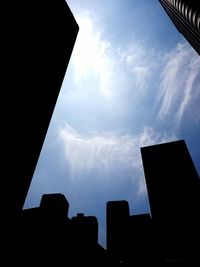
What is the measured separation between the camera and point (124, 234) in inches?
705

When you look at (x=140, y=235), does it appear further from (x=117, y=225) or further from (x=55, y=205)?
(x=55, y=205)

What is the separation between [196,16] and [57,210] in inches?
1390

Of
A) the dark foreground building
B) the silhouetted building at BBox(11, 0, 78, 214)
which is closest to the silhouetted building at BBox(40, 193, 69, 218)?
the dark foreground building

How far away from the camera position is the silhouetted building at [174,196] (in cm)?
4628

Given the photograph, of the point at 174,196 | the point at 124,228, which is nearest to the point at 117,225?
the point at 124,228

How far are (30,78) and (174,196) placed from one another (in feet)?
173

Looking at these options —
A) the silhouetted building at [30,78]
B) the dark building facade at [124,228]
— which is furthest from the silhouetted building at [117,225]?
the silhouetted building at [30,78]

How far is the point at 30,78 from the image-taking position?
8.36 m

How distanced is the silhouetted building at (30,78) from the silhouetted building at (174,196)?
45.0 meters

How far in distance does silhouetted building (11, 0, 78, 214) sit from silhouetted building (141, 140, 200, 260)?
148 ft

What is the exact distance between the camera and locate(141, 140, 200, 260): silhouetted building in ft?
152

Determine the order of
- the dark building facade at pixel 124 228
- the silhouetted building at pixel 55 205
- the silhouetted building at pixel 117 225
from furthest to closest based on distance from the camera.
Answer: the silhouetted building at pixel 117 225 < the dark building facade at pixel 124 228 < the silhouetted building at pixel 55 205

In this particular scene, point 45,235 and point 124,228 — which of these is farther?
point 124,228

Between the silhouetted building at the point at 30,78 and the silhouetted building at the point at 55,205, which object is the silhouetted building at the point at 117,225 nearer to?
→ the silhouetted building at the point at 55,205
